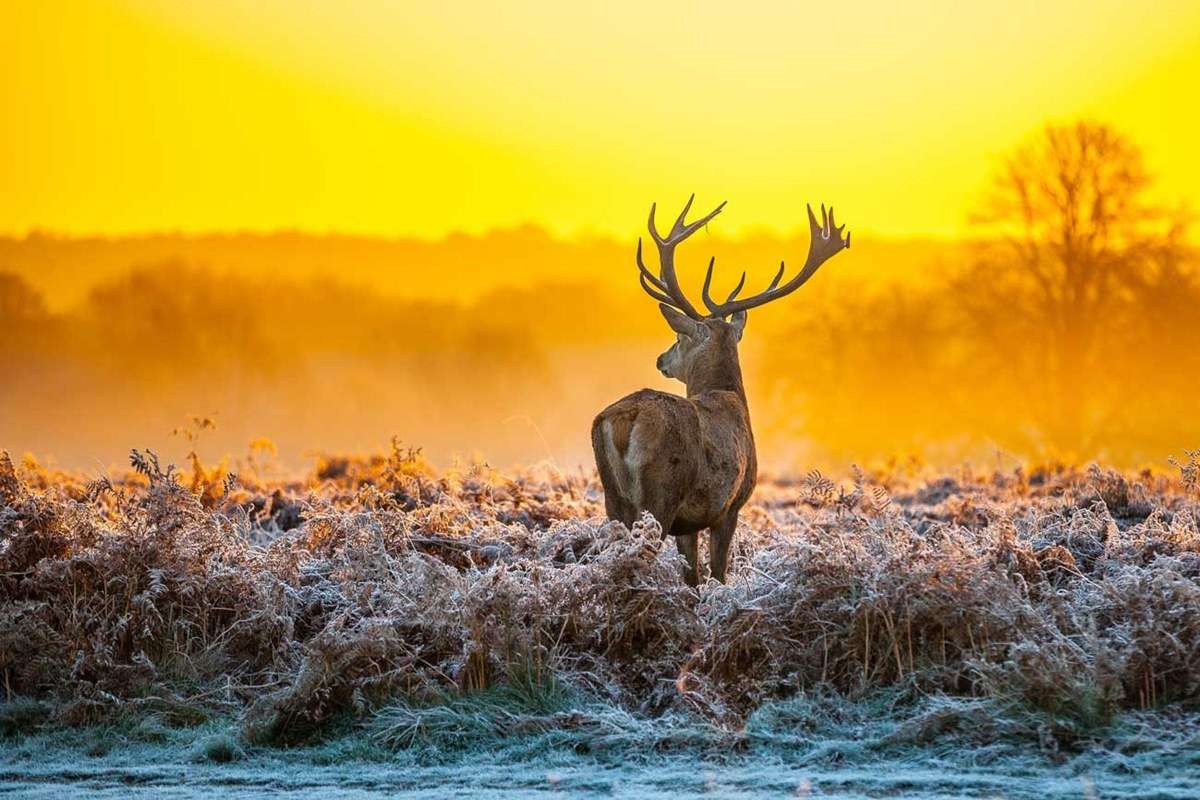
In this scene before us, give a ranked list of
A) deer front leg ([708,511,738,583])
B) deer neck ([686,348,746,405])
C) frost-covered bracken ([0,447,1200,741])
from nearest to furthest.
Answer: frost-covered bracken ([0,447,1200,741]) < deer front leg ([708,511,738,583]) < deer neck ([686,348,746,405])

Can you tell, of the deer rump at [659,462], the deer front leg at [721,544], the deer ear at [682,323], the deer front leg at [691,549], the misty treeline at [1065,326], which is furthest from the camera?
the misty treeline at [1065,326]

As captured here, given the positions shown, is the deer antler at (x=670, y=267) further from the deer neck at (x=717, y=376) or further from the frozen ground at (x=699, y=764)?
the frozen ground at (x=699, y=764)

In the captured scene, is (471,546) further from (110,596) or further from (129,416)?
(129,416)

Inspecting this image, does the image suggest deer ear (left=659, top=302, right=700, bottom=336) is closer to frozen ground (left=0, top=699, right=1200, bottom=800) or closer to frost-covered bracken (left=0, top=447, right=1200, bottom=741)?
frost-covered bracken (left=0, top=447, right=1200, bottom=741)

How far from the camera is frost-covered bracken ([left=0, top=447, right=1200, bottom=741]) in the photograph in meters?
9.46

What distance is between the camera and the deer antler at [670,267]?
46.9ft

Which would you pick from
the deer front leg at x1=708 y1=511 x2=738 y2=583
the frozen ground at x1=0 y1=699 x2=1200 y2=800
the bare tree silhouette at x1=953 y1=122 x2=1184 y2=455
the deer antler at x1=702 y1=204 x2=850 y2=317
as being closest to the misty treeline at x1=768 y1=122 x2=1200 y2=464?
the bare tree silhouette at x1=953 y1=122 x2=1184 y2=455

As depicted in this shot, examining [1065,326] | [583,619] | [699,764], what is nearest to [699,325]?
[583,619]

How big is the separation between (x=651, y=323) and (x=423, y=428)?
25.8ft

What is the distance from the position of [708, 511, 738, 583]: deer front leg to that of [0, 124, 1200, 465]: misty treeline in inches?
854

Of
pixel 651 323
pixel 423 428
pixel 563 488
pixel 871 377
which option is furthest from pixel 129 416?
pixel 563 488

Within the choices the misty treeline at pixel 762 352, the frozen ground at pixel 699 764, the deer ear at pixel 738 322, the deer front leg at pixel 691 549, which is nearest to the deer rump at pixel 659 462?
the deer front leg at pixel 691 549

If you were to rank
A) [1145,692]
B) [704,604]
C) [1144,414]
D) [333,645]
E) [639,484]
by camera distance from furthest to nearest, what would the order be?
[1144,414] → [639,484] → [704,604] → [333,645] → [1145,692]

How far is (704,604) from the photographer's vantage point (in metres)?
10.6
